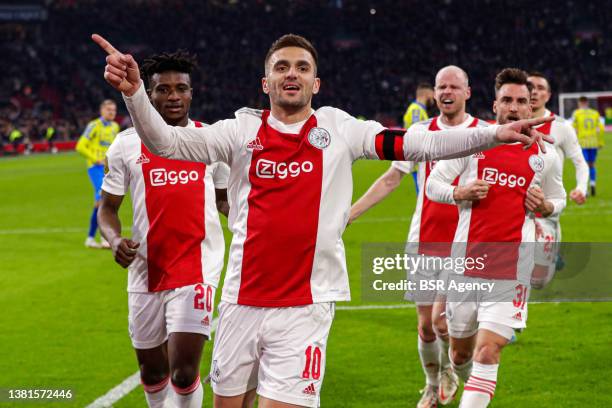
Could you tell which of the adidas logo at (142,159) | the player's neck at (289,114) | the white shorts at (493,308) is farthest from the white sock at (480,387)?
the adidas logo at (142,159)

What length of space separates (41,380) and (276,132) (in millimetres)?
3939

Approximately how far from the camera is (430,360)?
20.1 feet

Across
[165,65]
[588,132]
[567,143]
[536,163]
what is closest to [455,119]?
[536,163]

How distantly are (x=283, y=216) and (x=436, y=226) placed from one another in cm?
281

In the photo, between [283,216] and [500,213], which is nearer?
[283,216]

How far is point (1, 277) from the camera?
38.1 ft

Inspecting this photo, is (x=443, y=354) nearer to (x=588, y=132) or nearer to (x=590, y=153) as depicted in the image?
(x=590, y=153)

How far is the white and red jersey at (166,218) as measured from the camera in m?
4.98

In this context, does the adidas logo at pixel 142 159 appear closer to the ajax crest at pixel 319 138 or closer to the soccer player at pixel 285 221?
the soccer player at pixel 285 221

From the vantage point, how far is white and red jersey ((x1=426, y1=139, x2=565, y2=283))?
512 centimetres

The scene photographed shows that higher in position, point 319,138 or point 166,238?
point 319,138

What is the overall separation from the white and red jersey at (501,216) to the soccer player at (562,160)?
4.12 feet

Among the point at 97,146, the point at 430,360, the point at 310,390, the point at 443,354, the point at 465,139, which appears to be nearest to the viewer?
the point at 465,139

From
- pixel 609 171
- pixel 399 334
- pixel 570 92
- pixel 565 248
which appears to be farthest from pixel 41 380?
pixel 570 92
